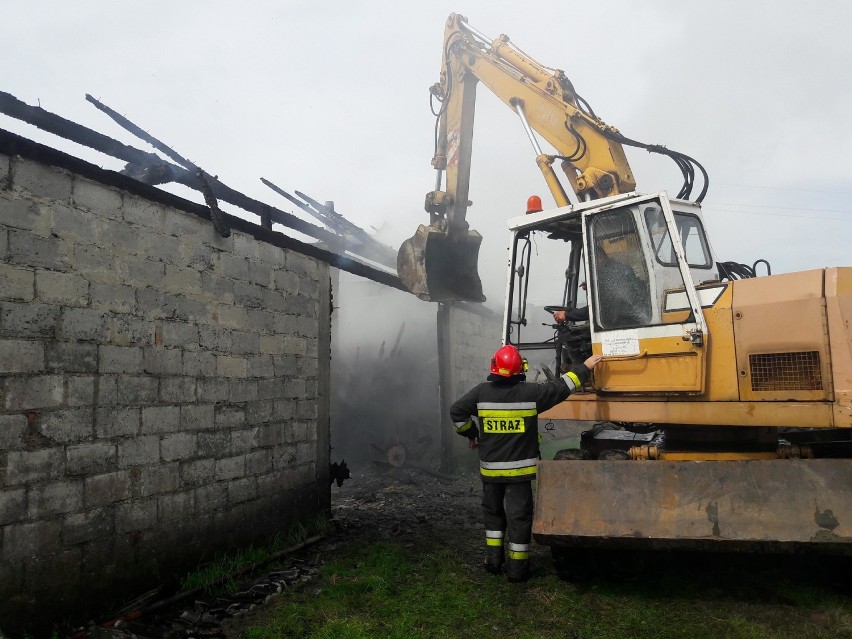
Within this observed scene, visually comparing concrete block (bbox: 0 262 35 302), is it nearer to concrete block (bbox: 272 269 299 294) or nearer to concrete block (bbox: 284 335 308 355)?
concrete block (bbox: 272 269 299 294)

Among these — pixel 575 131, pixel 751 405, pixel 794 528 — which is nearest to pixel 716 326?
pixel 751 405

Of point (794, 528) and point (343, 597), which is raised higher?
point (794, 528)

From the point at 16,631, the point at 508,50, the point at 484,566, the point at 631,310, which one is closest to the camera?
the point at 16,631

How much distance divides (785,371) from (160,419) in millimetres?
4563

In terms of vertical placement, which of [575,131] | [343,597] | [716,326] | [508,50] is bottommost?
[343,597]

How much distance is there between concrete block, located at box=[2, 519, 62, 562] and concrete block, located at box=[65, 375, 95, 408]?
76 cm

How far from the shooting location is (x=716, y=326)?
162 inches

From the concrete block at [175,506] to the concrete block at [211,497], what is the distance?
7cm

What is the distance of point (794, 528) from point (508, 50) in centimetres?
559

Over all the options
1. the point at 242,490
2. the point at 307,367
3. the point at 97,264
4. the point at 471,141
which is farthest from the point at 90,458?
the point at 471,141

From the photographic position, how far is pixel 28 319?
3.74 m

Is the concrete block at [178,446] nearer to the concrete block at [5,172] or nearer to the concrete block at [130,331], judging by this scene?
the concrete block at [130,331]

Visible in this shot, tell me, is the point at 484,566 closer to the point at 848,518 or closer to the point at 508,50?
the point at 848,518

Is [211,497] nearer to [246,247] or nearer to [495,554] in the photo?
[246,247]
